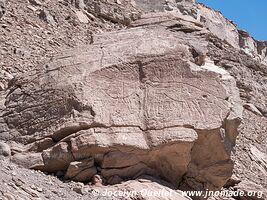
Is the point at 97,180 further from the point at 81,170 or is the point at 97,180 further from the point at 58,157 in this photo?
the point at 58,157

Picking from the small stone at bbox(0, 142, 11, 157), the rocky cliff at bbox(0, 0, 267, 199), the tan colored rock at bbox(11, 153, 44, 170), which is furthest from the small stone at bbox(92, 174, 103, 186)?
the small stone at bbox(0, 142, 11, 157)

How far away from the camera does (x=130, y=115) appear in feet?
28.7

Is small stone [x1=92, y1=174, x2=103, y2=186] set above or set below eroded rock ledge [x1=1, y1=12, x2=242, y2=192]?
below

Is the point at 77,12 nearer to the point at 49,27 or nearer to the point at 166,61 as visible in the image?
the point at 49,27

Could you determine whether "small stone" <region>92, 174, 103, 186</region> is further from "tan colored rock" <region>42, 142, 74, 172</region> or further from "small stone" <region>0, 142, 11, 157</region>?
"small stone" <region>0, 142, 11, 157</region>

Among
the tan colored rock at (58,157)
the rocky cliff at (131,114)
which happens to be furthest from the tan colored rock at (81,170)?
the tan colored rock at (58,157)

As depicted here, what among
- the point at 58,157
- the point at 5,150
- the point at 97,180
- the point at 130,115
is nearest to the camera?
the point at 97,180

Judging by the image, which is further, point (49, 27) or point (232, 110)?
point (49, 27)

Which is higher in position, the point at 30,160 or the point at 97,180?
the point at 97,180

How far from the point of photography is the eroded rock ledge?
8.53m

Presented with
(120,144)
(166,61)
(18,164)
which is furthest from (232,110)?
(18,164)

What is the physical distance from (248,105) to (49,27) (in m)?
8.36

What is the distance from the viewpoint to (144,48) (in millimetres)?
9297

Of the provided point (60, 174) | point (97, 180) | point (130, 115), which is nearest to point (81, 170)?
point (97, 180)
